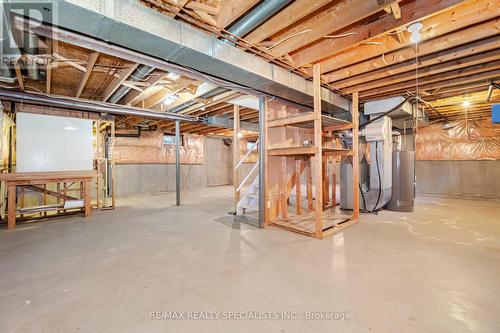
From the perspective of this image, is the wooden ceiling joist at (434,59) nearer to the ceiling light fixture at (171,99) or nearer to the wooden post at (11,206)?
the ceiling light fixture at (171,99)

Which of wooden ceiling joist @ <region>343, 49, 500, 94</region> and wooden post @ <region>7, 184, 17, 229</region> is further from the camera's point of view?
wooden post @ <region>7, 184, 17, 229</region>

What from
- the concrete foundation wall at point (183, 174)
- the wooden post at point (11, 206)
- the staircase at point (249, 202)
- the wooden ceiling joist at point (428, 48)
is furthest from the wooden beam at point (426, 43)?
the concrete foundation wall at point (183, 174)

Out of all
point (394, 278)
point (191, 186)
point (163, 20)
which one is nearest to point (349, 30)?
point (163, 20)

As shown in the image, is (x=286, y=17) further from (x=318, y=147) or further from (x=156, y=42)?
(x=318, y=147)

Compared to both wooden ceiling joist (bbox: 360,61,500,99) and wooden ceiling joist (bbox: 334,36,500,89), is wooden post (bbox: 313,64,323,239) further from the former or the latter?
wooden ceiling joist (bbox: 360,61,500,99)

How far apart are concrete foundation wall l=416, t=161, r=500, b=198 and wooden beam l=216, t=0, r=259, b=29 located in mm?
8043

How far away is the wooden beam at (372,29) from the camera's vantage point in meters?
1.99

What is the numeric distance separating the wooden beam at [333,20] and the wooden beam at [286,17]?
23 cm

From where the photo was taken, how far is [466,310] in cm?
150

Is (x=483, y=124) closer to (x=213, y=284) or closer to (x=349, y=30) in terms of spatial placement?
(x=349, y=30)

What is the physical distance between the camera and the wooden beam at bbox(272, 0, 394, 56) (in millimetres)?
1921

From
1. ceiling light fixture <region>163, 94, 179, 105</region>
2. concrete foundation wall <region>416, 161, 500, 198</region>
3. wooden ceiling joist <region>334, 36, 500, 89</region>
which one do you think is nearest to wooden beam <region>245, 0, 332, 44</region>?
wooden ceiling joist <region>334, 36, 500, 89</region>

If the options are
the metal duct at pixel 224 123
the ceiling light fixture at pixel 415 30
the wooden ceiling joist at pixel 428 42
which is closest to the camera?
the wooden ceiling joist at pixel 428 42

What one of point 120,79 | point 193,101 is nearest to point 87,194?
point 120,79
